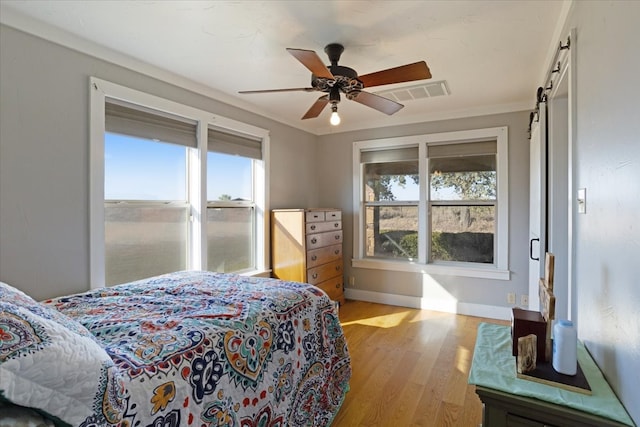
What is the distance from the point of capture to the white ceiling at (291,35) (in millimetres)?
1786

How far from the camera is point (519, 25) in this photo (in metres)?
1.96

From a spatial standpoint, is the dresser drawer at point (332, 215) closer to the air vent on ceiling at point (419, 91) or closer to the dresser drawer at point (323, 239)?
the dresser drawer at point (323, 239)

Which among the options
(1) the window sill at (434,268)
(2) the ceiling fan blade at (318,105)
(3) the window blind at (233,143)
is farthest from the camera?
(1) the window sill at (434,268)

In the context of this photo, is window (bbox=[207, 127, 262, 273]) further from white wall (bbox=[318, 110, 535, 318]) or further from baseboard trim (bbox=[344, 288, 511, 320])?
baseboard trim (bbox=[344, 288, 511, 320])

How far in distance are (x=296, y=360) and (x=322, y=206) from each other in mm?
3100

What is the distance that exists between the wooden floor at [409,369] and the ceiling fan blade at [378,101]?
202cm

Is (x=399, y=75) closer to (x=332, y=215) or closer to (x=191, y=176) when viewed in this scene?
(x=191, y=176)

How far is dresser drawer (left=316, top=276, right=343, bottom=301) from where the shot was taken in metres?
3.87

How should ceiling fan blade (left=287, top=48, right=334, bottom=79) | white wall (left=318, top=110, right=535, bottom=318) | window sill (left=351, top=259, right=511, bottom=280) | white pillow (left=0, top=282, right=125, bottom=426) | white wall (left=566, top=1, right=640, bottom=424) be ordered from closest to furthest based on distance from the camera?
white pillow (left=0, top=282, right=125, bottom=426) < white wall (left=566, top=1, right=640, bottom=424) < ceiling fan blade (left=287, top=48, right=334, bottom=79) < white wall (left=318, top=110, right=535, bottom=318) < window sill (left=351, top=259, right=511, bottom=280)

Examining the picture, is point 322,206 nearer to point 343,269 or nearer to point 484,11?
point 343,269

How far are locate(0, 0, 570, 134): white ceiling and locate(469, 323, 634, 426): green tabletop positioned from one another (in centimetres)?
175

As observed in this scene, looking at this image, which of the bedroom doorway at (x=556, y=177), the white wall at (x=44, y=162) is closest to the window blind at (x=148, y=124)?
the white wall at (x=44, y=162)

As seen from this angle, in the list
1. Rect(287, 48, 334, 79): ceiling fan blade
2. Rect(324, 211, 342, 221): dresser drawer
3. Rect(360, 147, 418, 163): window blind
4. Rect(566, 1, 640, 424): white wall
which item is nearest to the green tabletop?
Rect(566, 1, 640, 424): white wall

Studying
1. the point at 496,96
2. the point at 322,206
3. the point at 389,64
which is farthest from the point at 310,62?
the point at 322,206
